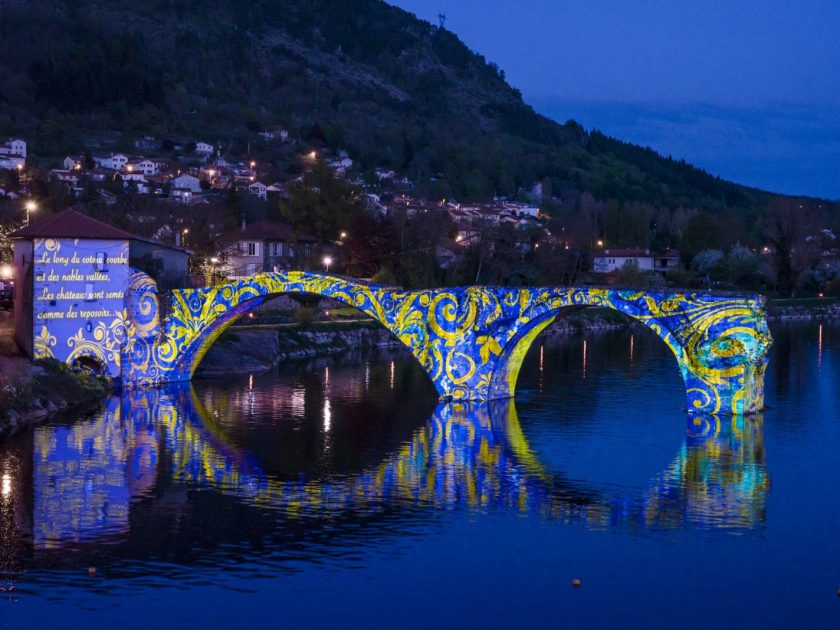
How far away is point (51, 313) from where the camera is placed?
41.5 m

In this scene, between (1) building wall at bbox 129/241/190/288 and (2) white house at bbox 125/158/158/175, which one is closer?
(1) building wall at bbox 129/241/190/288

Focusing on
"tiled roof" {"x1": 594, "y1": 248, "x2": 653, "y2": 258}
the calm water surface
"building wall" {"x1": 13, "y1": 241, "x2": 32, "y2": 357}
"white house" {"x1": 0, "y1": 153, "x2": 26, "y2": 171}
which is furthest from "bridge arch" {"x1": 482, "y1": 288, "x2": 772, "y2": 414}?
"white house" {"x1": 0, "y1": 153, "x2": 26, "y2": 171}

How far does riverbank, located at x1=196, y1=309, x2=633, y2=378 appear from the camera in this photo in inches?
2019

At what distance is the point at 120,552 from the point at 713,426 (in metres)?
19.4

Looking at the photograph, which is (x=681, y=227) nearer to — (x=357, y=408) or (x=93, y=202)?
(x=93, y=202)

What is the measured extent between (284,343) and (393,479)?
29.6m

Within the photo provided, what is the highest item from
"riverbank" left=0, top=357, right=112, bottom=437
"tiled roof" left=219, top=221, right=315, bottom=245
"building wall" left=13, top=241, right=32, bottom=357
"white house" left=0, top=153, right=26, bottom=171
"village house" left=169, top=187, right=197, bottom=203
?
"white house" left=0, top=153, right=26, bottom=171

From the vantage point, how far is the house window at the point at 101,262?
42.4 m

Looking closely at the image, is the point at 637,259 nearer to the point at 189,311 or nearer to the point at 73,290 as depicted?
the point at 189,311

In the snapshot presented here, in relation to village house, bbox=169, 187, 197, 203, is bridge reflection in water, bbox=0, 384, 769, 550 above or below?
below

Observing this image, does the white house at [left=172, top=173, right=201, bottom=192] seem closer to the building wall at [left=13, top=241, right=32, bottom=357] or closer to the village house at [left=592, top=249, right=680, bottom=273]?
the village house at [left=592, top=249, right=680, bottom=273]

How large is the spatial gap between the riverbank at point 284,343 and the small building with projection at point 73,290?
6.72 metres

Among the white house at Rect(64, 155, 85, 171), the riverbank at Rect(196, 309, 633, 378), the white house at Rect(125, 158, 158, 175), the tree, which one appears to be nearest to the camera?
the riverbank at Rect(196, 309, 633, 378)

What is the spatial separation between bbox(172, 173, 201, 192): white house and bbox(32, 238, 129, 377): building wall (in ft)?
255
